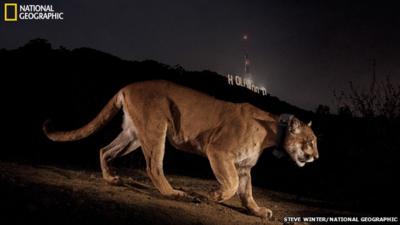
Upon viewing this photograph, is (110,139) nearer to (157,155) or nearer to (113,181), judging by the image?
(113,181)

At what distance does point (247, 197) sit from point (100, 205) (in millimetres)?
2857

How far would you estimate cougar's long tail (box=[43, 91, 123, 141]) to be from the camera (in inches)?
302

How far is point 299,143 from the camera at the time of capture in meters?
7.23

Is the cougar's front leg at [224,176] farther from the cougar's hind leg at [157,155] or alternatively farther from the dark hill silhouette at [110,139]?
the dark hill silhouette at [110,139]

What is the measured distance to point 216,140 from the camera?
23.3 ft

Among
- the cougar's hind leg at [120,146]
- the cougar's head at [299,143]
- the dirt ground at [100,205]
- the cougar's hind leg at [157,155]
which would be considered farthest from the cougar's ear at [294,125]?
the cougar's hind leg at [120,146]

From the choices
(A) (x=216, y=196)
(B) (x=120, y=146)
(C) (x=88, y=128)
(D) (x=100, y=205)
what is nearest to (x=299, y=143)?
(A) (x=216, y=196)

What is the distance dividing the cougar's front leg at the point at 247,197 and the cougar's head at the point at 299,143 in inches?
31.8

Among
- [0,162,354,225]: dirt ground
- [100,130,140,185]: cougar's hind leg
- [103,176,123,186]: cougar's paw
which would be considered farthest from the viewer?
[100,130,140,185]: cougar's hind leg

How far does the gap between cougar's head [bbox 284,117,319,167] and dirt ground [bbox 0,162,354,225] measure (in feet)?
3.66

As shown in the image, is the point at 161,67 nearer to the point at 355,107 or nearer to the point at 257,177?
the point at 257,177

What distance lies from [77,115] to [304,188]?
908 cm

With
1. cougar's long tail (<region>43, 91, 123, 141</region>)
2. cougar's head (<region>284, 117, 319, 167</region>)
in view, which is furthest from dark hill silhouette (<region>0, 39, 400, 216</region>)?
cougar's head (<region>284, 117, 319, 167</region>)

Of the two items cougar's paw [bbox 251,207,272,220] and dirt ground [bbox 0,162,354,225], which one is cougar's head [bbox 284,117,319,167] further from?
dirt ground [bbox 0,162,354,225]
